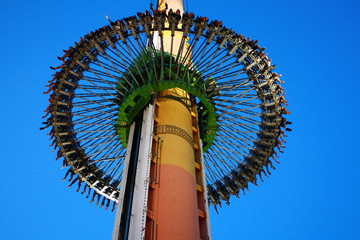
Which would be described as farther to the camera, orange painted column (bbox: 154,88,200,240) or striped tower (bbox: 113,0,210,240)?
orange painted column (bbox: 154,88,200,240)

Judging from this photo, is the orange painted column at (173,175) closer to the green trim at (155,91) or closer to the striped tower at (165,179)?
the striped tower at (165,179)

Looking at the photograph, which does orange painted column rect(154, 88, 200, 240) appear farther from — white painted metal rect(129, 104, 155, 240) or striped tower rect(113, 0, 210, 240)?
white painted metal rect(129, 104, 155, 240)

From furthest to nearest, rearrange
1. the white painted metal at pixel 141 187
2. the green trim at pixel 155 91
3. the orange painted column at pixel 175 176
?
the green trim at pixel 155 91, the orange painted column at pixel 175 176, the white painted metal at pixel 141 187

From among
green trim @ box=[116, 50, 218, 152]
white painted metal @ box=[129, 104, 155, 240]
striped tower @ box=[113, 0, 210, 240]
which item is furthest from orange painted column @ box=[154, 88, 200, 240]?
green trim @ box=[116, 50, 218, 152]

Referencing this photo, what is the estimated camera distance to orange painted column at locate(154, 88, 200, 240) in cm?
2231

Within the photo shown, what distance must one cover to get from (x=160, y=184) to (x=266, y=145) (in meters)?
15.7

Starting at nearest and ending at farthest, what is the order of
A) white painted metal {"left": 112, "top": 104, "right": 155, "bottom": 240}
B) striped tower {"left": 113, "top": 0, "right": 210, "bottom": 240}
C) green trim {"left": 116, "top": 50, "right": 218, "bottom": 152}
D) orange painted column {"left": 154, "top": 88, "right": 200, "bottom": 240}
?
white painted metal {"left": 112, "top": 104, "right": 155, "bottom": 240} < striped tower {"left": 113, "top": 0, "right": 210, "bottom": 240} < orange painted column {"left": 154, "top": 88, "right": 200, "bottom": 240} < green trim {"left": 116, "top": 50, "right": 218, "bottom": 152}

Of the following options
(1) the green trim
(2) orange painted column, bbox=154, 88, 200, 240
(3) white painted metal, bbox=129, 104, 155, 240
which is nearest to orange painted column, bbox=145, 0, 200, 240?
(2) orange painted column, bbox=154, 88, 200, 240

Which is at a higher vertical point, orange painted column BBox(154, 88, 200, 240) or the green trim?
the green trim

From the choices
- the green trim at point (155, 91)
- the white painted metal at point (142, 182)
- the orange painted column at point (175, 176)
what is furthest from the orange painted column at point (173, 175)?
the green trim at point (155, 91)

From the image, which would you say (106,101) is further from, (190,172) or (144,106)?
(190,172)

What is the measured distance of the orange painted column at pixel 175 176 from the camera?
2231 cm

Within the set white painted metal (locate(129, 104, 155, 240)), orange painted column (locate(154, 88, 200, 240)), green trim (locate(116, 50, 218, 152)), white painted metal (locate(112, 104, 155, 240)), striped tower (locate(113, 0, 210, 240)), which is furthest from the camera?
green trim (locate(116, 50, 218, 152))

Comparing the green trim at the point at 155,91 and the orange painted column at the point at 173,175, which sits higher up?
the green trim at the point at 155,91
